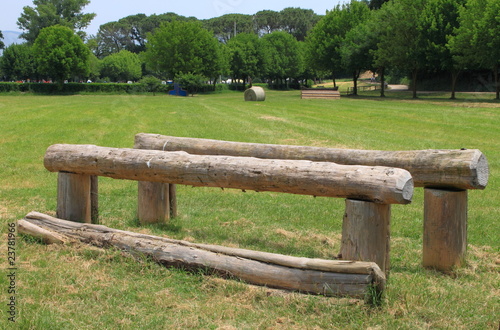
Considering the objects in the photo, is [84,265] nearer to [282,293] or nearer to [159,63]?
[282,293]

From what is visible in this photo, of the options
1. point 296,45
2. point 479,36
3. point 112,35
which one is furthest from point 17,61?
point 479,36

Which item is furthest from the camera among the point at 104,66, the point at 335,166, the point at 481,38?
the point at 104,66

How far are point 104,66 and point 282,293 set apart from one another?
101 meters

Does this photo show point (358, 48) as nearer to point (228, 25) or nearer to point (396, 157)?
point (396, 157)

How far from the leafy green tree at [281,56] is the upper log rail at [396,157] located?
80.4 metres

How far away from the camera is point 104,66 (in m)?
A: 99.7

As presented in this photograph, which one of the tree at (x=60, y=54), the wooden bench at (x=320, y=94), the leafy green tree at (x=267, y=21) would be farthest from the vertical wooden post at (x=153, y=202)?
the leafy green tree at (x=267, y=21)

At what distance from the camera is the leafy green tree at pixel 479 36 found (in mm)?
37031

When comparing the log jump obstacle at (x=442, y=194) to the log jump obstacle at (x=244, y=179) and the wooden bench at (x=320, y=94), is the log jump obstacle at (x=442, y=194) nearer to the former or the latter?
the log jump obstacle at (x=244, y=179)

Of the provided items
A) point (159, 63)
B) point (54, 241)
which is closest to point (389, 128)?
point (54, 241)

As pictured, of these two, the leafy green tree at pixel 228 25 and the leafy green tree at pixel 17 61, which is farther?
the leafy green tree at pixel 228 25

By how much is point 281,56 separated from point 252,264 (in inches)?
3489

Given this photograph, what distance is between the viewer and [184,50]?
69750 millimetres

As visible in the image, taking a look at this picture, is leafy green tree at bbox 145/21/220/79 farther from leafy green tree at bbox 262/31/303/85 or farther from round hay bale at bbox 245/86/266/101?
round hay bale at bbox 245/86/266/101
